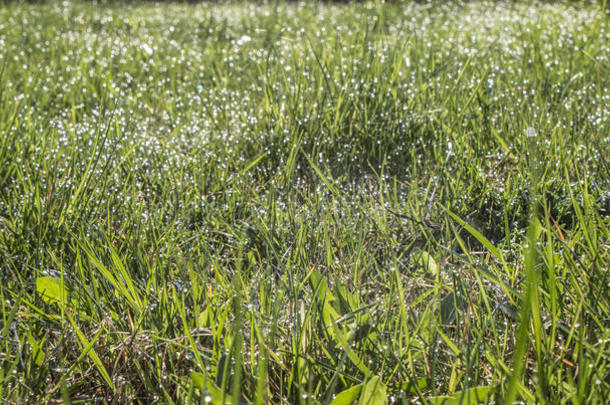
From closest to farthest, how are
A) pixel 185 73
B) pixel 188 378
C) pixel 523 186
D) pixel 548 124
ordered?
pixel 188 378 → pixel 523 186 → pixel 548 124 → pixel 185 73

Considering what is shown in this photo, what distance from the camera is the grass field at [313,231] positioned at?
1.41 meters

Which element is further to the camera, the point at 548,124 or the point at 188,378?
the point at 548,124

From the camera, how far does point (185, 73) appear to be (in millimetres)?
3807

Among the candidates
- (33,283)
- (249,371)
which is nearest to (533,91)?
(249,371)

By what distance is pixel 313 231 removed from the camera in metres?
1.93

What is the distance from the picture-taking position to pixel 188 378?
1.43m

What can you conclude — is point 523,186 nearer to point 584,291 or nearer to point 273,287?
point 584,291

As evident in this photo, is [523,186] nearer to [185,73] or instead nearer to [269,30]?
[185,73]

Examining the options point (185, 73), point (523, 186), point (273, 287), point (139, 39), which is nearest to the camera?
point (273, 287)

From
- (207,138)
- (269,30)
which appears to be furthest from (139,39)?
(207,138)

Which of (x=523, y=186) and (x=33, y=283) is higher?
(x=523, y=186)

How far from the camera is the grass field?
1.41m

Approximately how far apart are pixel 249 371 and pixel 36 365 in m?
0.60

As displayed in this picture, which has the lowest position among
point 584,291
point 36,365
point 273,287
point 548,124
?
point 36,365
